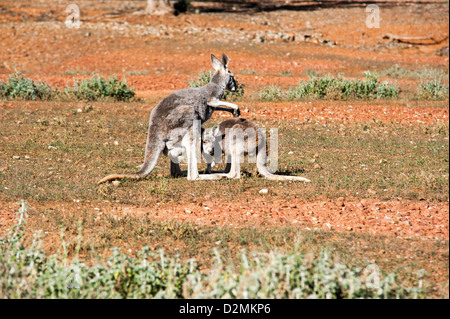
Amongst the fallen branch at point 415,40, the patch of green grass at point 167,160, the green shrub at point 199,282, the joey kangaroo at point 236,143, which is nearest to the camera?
the green shrub at point 199,282

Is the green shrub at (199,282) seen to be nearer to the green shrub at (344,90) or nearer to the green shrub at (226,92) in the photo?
the green shrub at (226,92)

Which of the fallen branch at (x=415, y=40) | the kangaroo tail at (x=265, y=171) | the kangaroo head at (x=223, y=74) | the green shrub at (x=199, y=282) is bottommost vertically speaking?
the kangaroo tail at (x=265, y=171)

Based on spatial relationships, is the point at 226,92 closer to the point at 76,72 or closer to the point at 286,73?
the point at 286,73

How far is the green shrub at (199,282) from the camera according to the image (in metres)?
3.95

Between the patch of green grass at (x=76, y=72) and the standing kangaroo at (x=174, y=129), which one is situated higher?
the standing kangaroo at (x=174, y=129)

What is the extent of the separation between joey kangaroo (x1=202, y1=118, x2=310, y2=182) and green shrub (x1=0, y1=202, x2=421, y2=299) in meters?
3.26

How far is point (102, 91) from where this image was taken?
1391 centimetres

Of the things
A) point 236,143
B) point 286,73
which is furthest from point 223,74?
point 286,73

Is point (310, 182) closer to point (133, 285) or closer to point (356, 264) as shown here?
point (356, 264)

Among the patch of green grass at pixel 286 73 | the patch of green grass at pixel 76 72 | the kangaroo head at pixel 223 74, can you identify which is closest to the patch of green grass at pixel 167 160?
the kangaroo head at pixel 223 74

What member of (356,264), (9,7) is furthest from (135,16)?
(356,264)

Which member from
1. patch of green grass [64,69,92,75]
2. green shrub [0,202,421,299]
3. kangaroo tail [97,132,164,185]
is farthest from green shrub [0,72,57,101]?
green shrub [0,202,421,299]

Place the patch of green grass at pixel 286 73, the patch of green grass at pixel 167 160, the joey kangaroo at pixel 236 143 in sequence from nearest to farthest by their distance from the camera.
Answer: the patch of green grass at pixel 167 160 < the joey kangaroo at pixel 236 143 < the patch of green grass at pixel 286 73

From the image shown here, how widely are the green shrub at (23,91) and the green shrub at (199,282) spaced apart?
32.5ft
